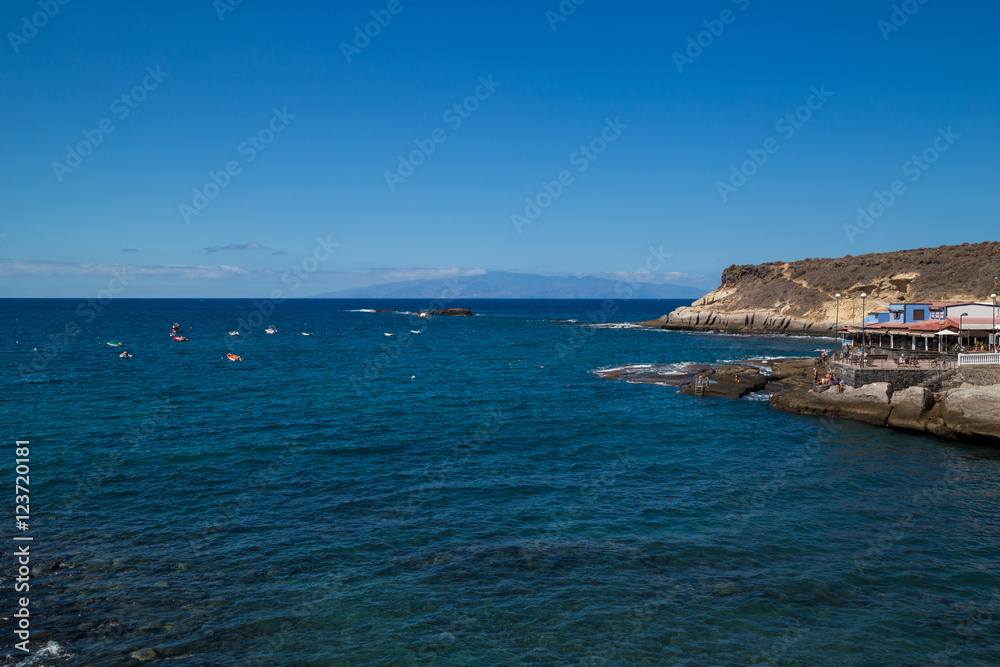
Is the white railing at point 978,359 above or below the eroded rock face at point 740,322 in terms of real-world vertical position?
below

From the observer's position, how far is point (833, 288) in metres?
119

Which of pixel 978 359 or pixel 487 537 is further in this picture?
pixel 978 359

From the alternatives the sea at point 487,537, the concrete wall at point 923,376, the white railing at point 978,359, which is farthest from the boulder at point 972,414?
the white railing at point 978,359

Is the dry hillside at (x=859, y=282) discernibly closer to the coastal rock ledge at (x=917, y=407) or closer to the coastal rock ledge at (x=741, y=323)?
the coastal rock ledge at (x=741, y=323)

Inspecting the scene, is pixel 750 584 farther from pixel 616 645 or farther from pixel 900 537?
pixel 900 537

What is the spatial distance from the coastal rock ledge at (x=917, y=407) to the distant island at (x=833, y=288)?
68643mm

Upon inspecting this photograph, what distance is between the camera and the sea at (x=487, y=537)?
48.1ft

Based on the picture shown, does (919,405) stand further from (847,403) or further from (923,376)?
(923,376)

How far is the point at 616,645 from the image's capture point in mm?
14523

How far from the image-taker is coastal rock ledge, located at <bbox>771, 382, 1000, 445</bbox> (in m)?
32.7

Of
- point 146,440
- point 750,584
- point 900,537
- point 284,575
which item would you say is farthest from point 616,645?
point 146,440

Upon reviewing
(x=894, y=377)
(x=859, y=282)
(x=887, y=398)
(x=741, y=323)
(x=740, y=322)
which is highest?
(x=859, y=282)

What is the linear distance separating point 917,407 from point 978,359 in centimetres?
743

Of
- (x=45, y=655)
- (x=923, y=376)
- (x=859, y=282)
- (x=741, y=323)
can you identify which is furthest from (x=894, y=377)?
(x=859, y=282)
